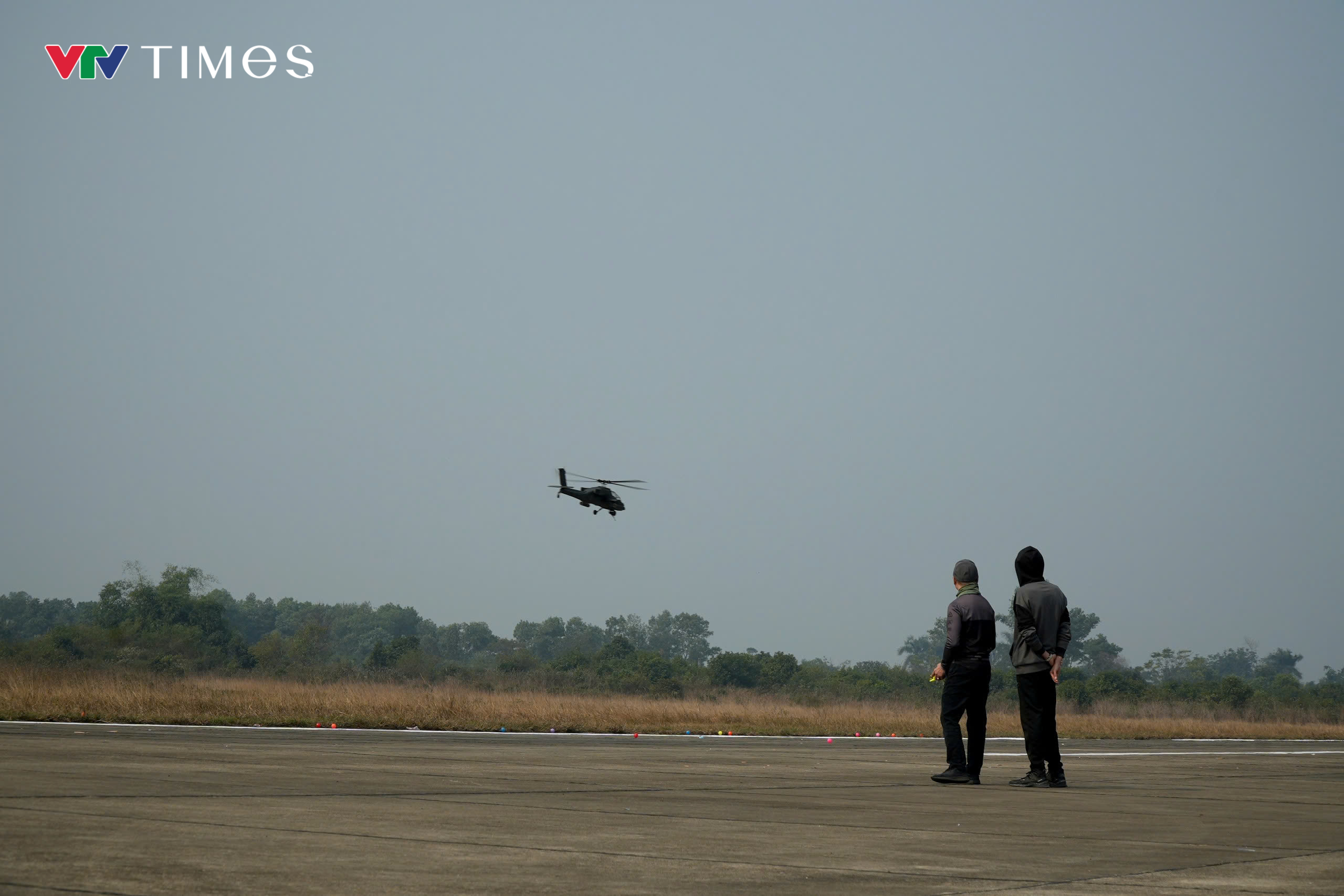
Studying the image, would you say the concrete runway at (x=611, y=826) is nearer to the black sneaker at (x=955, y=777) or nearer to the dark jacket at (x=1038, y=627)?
the black sneaker at (x=955, y=777)

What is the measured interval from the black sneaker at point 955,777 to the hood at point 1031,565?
6.05ft

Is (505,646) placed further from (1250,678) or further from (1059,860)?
(1059,860)

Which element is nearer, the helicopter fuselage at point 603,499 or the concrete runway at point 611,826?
the concrete runway at point 611,826

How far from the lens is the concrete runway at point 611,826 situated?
18.5ft

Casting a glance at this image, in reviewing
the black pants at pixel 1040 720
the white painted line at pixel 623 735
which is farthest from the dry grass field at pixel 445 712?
the black pants at pixel 1040 720

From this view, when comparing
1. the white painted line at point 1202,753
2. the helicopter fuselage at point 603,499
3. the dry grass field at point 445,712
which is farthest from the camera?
the helicopter fuselage at point 603,499

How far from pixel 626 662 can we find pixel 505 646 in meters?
104

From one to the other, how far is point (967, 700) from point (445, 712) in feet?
54.5

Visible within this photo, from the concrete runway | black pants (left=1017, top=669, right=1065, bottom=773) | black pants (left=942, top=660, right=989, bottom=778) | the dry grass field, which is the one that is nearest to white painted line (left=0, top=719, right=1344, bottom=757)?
the dry grass field

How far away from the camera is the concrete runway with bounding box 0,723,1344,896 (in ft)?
18.5

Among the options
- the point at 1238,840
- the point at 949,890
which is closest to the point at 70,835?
the point at 949,890

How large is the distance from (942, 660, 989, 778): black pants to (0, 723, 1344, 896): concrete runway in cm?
50

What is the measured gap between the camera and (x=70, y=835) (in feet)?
20.6

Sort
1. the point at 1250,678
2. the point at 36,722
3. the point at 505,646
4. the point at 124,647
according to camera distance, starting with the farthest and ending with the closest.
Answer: the point at 505,646
the point at 1250,678
the point at 124,647
the point at 36,722
